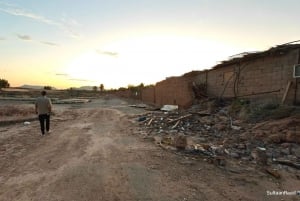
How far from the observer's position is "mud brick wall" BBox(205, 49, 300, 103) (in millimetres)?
8703

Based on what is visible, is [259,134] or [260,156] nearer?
[260,156]

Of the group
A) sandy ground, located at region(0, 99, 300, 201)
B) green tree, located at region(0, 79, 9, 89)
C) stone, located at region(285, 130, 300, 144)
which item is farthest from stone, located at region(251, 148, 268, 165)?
green tree, located at region(0, 79, 9, 89)

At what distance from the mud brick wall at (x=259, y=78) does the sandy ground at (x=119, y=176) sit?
5.42 m

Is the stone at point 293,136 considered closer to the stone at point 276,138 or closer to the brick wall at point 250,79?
the stone at point 276,138

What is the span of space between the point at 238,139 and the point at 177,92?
33.8ft

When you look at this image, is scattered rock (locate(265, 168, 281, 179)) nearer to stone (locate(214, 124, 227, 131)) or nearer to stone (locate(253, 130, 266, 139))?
stone (locate(253, 130, 266, 139))

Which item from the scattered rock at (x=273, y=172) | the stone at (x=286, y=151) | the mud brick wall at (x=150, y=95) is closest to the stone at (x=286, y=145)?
the stone at (x=286, y=151)

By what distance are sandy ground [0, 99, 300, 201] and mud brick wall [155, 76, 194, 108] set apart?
9009 mm

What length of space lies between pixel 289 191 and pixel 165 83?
16.8 m

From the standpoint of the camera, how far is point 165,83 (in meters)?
20.4

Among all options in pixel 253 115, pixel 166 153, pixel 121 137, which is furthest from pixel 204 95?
pixel 166 153

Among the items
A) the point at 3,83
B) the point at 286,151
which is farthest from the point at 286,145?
the point at 3,83

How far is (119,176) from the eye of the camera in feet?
14.8

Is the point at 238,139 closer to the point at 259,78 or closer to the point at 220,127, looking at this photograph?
the point at 220,127
